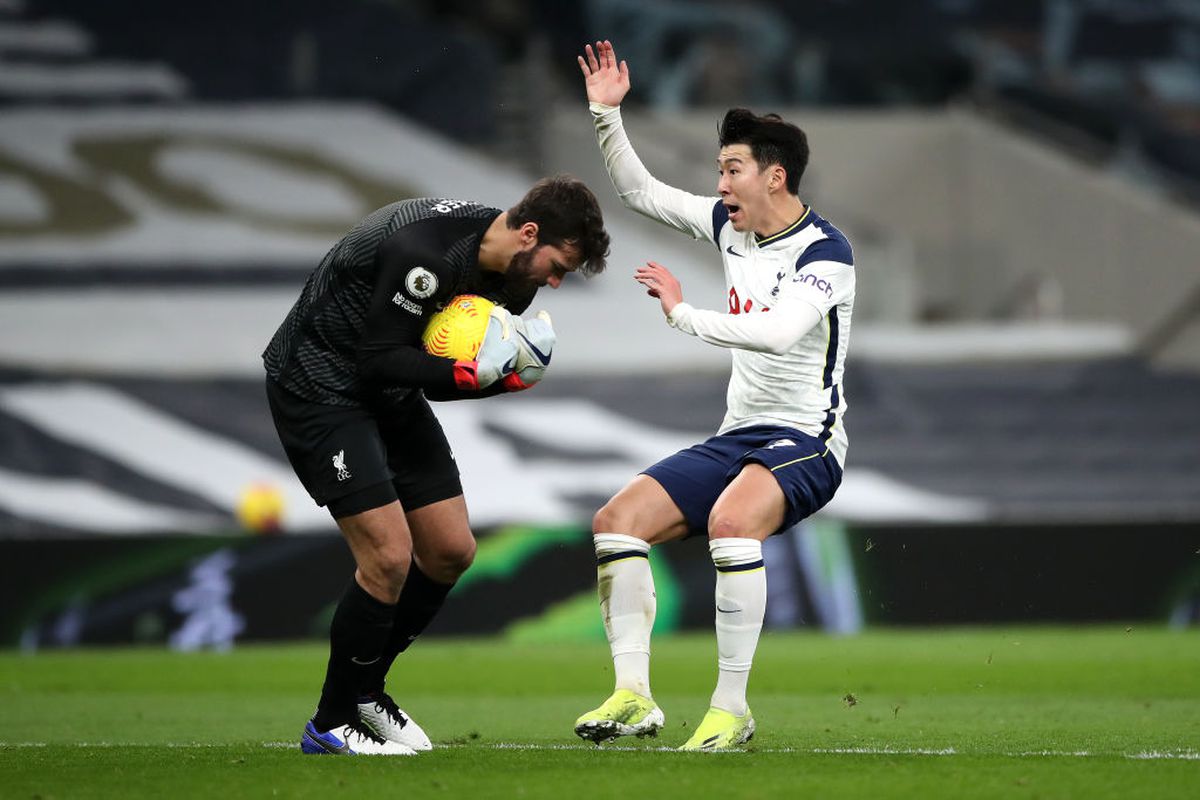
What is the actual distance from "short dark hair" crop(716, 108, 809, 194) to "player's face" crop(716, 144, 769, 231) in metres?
0.03

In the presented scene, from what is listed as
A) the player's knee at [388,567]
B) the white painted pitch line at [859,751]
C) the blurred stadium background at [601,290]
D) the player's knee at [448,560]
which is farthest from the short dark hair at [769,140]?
the blurred stadium background at [601,290]

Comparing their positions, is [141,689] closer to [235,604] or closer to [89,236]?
[235,604]

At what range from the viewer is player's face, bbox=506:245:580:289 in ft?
19.9

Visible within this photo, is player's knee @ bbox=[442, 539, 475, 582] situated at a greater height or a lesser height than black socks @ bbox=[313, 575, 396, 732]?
greater

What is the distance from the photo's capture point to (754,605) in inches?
248

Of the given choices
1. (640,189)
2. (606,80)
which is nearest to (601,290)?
(640,189)

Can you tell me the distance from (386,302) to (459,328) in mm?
261

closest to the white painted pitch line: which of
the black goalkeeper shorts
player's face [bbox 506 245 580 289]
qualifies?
the black goalkeeper shorts

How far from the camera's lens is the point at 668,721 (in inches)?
299

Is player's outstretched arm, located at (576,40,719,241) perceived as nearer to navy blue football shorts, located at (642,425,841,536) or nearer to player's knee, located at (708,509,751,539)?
navy blue football shorts, located at (642,425,841,536)

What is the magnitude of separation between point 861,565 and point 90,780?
9105 mm

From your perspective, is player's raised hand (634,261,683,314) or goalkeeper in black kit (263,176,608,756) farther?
player's raised hand (634,261,683,314)

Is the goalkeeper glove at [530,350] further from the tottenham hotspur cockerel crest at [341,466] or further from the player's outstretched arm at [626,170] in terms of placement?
the player's outstretched arm at [626,170]

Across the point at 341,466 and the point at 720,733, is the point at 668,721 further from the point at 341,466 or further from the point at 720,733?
the point at 341,466
